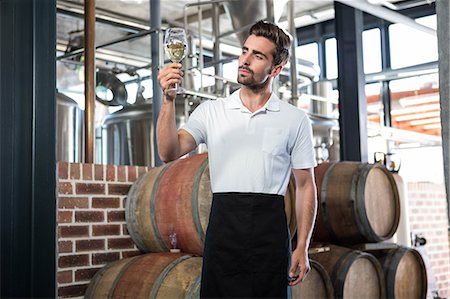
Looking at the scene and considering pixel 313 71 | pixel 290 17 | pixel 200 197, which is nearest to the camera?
pixel 200 197

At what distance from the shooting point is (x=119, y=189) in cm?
371

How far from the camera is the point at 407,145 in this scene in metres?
9.94

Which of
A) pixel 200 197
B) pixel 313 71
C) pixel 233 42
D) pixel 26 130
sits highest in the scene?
pixel 233 42

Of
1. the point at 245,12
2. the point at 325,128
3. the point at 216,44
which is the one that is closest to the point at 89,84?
the point at 245,12

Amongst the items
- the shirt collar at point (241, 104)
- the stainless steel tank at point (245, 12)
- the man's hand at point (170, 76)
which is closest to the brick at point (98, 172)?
the shirt collar at point (241, 104)

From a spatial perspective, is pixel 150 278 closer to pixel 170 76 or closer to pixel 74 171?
pixel 74 171

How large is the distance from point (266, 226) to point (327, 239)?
1.77 metres

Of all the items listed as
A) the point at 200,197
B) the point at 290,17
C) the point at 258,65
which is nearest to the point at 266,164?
the point at 258,65

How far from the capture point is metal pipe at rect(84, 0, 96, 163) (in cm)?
369

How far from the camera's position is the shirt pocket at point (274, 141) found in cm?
226

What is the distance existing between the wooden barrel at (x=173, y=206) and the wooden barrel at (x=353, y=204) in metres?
0.63

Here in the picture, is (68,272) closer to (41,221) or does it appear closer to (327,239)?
(41,221)

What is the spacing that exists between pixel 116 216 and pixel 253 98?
1629 millimetres

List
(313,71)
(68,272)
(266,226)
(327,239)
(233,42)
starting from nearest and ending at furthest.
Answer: (266,226)
(68,272)
(327,239)
(313,71)
(233,42)
